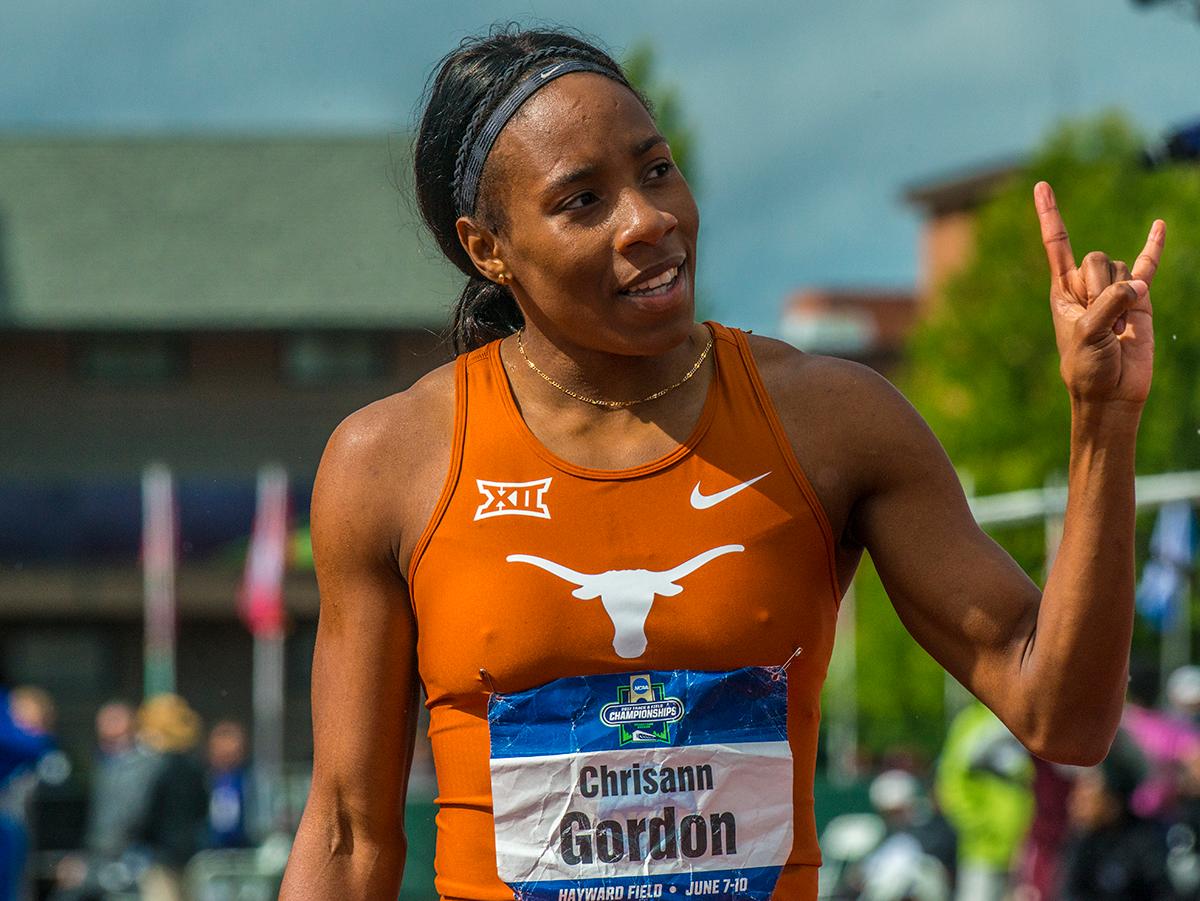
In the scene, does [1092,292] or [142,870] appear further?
[142,870]

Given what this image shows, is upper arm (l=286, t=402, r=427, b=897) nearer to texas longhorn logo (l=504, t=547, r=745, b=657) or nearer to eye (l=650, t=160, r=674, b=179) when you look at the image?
texas longhorn logo (l=504, t=547, r=745, b=657)

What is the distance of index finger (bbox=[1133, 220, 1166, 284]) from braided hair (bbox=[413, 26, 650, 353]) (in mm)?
672

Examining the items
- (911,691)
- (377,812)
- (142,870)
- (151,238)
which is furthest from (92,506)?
(377,812)

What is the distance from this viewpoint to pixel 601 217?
2238 millimetres

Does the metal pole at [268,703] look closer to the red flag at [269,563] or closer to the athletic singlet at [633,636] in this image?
the red flag at [269,563]

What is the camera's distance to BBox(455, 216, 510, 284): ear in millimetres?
2428

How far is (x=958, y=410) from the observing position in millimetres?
33219

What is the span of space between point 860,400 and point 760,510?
0.59 ft

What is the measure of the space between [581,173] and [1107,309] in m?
0.63

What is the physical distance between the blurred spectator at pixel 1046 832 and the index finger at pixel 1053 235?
736cm

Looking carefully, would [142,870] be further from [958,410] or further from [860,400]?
[958,410]

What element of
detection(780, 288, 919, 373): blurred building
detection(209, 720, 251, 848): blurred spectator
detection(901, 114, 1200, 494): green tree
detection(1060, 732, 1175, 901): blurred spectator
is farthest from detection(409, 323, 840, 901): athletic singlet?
detection(780, 288, 919, 373): blurred building

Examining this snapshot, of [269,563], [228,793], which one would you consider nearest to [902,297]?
[269,563]

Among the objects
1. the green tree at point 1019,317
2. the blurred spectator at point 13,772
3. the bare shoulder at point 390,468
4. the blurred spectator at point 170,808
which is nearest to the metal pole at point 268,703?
the green tree at point 1019,317
